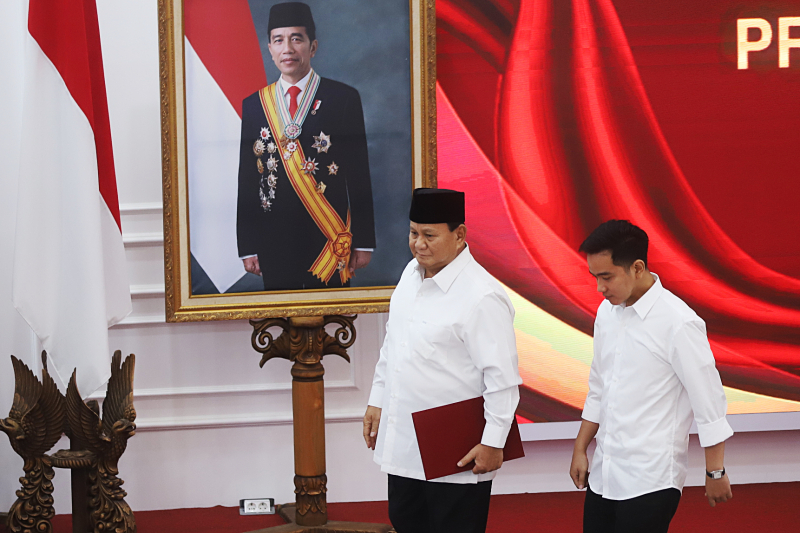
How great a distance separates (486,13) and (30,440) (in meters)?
2.42

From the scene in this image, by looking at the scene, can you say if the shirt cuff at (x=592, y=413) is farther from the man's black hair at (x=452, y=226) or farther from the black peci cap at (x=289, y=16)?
the black peci cap at (x=289, y=16)

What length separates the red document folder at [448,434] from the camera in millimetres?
1821

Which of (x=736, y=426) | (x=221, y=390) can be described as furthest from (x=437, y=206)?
(x=736, y=426)

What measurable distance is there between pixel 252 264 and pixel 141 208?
0.72m

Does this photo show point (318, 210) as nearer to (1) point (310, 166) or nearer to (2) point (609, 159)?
(1) point (310, 166)

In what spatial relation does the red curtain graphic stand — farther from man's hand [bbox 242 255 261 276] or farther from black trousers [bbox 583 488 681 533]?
black trousers [bbox 583 488 681 533]

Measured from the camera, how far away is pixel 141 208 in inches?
119

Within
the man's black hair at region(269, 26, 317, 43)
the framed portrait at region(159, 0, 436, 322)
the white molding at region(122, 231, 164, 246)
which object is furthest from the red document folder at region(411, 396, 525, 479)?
the white molding at region(122, 231, 164, 246)

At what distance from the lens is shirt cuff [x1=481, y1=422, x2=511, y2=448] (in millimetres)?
1775

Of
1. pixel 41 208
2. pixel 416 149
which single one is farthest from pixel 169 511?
pixel 416 149

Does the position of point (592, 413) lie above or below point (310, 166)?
below

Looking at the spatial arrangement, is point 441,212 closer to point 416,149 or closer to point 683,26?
point 416,149

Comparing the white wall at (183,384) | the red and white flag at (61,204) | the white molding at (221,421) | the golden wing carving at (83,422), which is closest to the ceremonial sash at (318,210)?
the white wall at (183,384)

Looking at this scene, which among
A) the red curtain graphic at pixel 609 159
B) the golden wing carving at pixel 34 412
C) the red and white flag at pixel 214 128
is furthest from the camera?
the red curtain graphic at pixel 609 159
